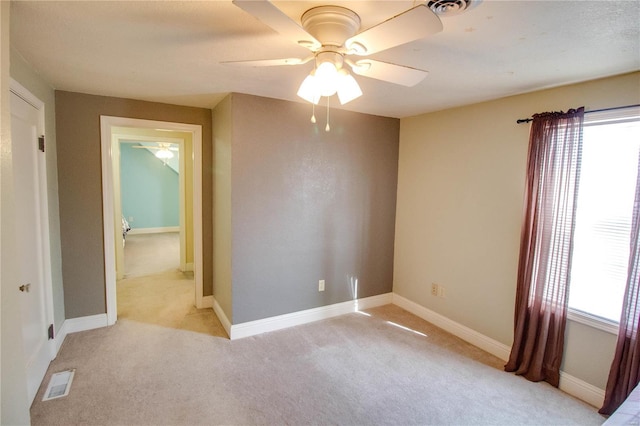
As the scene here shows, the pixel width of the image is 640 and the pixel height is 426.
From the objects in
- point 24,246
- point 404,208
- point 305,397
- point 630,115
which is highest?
point 630,115

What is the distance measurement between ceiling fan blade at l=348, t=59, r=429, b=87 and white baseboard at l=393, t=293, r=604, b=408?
244 cm

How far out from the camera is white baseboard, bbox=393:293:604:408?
7.30 feet

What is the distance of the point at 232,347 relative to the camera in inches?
112

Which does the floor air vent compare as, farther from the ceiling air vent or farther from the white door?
the ceiling air vent

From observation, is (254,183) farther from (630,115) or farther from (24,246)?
(630,115)

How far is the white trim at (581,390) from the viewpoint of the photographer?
219cm

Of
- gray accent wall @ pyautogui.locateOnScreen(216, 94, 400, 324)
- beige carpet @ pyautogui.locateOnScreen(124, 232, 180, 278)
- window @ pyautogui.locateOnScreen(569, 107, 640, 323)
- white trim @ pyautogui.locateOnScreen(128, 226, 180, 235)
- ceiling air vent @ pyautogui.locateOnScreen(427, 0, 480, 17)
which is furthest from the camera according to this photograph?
white trim @ pyautogui.locateOnScreen(128, 226, 180, 235)

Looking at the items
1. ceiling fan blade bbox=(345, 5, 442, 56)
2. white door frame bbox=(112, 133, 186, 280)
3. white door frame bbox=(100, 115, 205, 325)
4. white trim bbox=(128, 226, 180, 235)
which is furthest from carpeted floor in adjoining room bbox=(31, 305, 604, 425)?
white trim bbox=(128, 226, 180, 235)

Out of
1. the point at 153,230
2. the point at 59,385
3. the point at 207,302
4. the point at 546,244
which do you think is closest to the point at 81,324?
the point at 59,385

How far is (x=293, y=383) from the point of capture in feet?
7.75

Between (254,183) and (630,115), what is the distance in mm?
2778

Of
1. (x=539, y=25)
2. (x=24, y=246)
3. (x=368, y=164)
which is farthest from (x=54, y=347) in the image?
(x=539, y=25)

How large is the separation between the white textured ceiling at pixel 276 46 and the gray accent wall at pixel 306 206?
46cm

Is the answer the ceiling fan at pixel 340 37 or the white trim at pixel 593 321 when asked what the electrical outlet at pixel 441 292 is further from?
the ceiling fan at pixel 340 37
